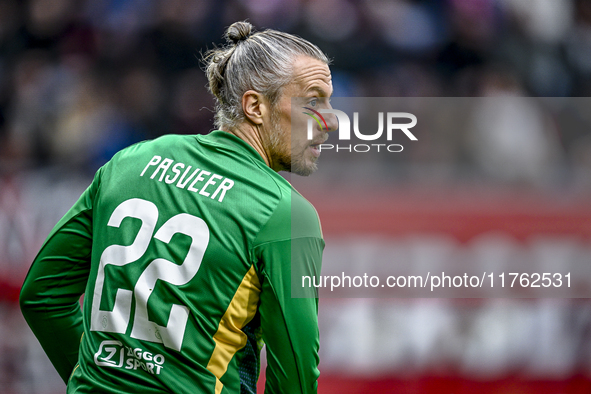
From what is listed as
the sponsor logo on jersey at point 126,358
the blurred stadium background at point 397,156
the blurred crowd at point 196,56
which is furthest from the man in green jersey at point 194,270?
the blurred crowd at point 196,56

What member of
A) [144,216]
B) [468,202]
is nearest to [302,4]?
[468,202]

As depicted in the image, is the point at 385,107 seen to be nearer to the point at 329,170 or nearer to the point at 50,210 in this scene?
the point at 329,170

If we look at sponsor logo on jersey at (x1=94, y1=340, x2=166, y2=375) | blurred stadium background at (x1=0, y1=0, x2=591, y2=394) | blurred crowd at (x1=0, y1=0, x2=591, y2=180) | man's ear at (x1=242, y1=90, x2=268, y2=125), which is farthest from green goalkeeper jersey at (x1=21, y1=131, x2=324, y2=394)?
blurred crowd at (x1=0, y1=0, x2=591, y2=180)

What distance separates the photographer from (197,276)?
4.90ft

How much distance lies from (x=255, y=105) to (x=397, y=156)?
217 cm

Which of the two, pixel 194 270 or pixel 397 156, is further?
pixel 397 156

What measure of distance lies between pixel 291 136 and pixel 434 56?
3.55 m

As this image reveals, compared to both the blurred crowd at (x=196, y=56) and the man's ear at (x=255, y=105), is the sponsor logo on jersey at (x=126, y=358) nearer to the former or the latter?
the man's ear at (x=255, y=105)

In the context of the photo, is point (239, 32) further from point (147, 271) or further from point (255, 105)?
point (147, 271)

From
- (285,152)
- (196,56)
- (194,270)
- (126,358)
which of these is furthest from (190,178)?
(196,56)

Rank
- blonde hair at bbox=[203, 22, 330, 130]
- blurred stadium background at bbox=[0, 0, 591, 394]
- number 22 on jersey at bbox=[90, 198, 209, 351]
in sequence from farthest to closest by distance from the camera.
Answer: blurred stadium background at bbox=[0, 0, 591, 394], blonde hair at bbox=[203, 22, 330, 130], number 22 on jersey at bbox=[90, 198, 209, 351]

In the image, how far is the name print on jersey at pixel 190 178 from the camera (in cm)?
155

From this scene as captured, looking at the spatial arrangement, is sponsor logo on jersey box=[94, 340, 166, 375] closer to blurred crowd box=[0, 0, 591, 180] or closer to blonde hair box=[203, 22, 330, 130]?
blonde hair box=[203, 22, 330, 130]

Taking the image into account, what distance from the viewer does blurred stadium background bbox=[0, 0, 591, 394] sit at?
3.55 meters
